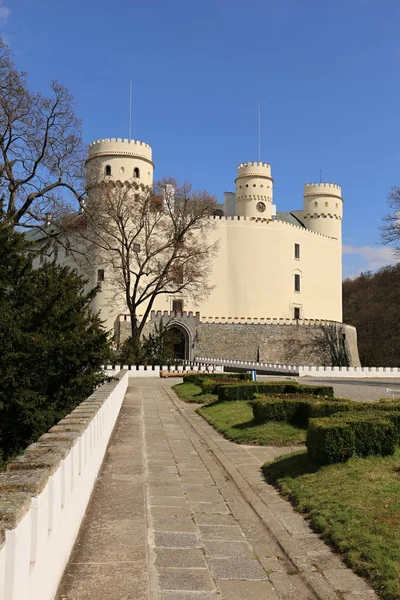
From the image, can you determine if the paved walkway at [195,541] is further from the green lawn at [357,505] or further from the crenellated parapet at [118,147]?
the crenellated parapet at [118,147]

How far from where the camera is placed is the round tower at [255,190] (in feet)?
162

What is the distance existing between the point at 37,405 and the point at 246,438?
3750mm

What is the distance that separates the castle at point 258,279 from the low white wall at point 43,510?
33.2 m

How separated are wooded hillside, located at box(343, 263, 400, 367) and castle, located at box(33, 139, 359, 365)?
7.10 m

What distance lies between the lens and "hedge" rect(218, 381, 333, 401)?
13984mm

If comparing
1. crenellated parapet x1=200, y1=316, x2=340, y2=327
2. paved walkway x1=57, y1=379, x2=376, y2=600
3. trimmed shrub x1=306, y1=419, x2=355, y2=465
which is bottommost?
paved walkway x1=57, y1=379, x2=376, y2=600

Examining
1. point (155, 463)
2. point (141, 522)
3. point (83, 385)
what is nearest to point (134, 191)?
point (83, 385)

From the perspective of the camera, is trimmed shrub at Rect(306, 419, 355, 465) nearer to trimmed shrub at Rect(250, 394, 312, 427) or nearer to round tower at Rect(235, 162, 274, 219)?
trimmed shrub at Rect(250, 394, 312, 427)

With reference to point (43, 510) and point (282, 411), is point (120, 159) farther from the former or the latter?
point (43, 510)

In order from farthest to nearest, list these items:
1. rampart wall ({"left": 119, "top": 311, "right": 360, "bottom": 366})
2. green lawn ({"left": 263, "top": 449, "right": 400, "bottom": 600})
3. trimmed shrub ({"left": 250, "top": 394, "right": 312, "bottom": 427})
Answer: rampart wall ({"left": 119, "top": 311, "right": 360, "bottom": 366}) → trimmed shrub ({"left": 250, "top": 394, "right": 312, "bottom": 427}) → green lawn ({"left": 263, "top": 449, "right": 400, "bottom": 600})

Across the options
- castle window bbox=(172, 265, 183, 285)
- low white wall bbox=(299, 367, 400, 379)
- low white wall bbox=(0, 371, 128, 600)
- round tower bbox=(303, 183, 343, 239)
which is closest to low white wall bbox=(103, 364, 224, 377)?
low white wall bbox=(299, 367, 400, 379)

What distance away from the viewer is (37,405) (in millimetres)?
10125

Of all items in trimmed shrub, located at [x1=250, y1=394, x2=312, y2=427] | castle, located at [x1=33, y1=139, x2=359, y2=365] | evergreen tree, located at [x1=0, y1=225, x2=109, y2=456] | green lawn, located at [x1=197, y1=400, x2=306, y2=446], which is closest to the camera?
green lawn, located at [x1=197, y1=400, x2=306, y2=446]

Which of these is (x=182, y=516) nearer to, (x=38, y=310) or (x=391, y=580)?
(x=391, y=580)
